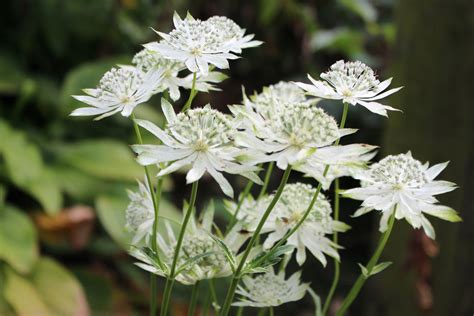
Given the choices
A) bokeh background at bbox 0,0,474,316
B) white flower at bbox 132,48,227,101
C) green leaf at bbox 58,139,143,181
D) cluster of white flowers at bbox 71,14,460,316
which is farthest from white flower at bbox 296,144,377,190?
green leaf at bbox 58,139,143,181

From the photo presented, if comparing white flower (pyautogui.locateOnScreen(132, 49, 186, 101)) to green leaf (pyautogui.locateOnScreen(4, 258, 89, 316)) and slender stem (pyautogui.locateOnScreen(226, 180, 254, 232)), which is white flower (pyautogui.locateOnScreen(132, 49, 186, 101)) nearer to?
slender stem (pyautogui.locateOnScreen(226, 180, 254, 232))

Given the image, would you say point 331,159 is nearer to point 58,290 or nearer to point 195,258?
point 195,258

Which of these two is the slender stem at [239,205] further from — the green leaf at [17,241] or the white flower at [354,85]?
the green leaf at [17,241]

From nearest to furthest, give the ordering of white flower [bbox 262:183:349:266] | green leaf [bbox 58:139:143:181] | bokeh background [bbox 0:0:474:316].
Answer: white flower [bbox 262:183:349:266] < bokeh background [bbox 0:0:474:316] < green leaf [bbox 58:139:143:181]

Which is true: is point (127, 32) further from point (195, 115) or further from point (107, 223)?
point (195, 115)

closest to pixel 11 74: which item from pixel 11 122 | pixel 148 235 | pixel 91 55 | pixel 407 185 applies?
pixel 11 122

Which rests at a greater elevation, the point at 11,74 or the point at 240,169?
the point at 11,74
